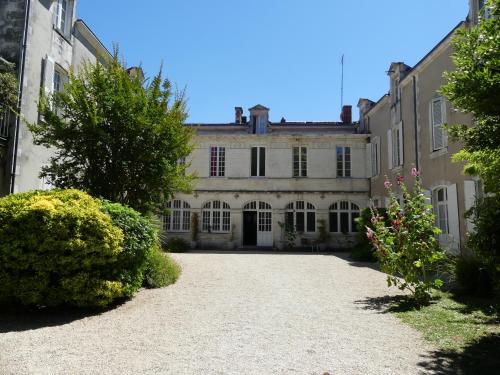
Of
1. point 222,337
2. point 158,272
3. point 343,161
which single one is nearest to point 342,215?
point 343,161

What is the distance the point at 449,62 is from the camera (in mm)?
12531

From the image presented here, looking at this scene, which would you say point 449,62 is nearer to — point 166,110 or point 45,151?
point 166,110

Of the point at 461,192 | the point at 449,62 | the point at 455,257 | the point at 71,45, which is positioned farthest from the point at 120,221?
the point at 449,62

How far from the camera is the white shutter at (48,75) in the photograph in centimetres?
1107

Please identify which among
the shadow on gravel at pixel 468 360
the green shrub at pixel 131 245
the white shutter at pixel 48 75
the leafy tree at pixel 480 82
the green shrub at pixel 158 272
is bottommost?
the shadow on gravel at pixel 468 360

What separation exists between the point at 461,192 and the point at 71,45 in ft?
42.6

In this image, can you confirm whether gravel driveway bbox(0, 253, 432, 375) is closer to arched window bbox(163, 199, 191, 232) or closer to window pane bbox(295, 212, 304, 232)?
Answer: window pane bbox(295, 212, 304, 232)

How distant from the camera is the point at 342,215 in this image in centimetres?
2167

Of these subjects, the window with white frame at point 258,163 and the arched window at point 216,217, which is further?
the window with white frame at point 258,163

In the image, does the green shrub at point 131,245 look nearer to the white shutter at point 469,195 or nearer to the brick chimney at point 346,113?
the white shutter at point 469,195

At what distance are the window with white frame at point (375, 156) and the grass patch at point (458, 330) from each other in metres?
12.7

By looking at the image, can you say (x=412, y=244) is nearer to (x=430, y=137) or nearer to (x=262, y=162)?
(x=430, y=137)

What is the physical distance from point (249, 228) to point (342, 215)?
5.10 meters

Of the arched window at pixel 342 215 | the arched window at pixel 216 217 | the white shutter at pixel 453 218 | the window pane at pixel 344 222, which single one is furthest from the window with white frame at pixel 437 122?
the arched window at pixel 216 217
